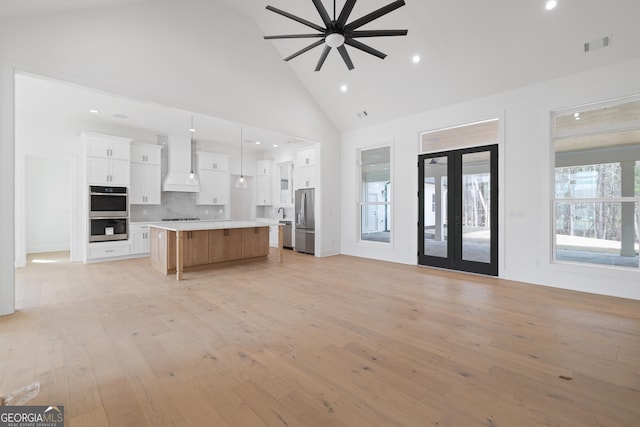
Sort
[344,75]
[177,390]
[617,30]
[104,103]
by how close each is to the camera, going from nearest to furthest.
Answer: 1. [177,390]
2. [617,30]
3. [104,103]
4. [344,75]

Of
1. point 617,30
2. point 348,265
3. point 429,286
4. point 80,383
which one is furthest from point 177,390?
point 617,30

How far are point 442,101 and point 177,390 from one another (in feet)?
19.8

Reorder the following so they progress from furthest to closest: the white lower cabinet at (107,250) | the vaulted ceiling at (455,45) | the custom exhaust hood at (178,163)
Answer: the custom exhaust hood at (178,163)
the white lower cabinet at (107,250)
the vaulted ceiling at (455,45)

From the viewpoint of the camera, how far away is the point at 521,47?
4.18m

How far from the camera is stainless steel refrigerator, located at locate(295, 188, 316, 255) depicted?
24.1 ft

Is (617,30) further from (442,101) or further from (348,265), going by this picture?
(348,265)

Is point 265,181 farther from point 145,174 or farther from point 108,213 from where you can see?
point 108,213

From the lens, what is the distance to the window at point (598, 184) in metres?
4.00

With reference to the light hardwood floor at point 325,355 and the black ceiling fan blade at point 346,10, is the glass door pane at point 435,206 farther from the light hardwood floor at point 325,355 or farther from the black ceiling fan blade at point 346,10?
the black ceiling fan blade at point 346,10

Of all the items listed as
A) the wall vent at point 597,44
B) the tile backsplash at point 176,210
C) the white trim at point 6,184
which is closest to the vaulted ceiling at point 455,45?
the wall vent at point 597,44

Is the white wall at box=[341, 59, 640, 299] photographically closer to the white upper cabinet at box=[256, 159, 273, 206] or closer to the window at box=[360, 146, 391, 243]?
the window at box=[360, 146, 391, 243]

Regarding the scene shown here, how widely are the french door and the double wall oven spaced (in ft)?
22.5

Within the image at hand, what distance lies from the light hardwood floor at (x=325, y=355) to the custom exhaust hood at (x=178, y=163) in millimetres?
3657

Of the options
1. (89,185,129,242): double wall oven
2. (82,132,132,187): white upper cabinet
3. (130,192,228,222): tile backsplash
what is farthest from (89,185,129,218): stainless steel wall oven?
(130,192,228,222): tile backsplash
